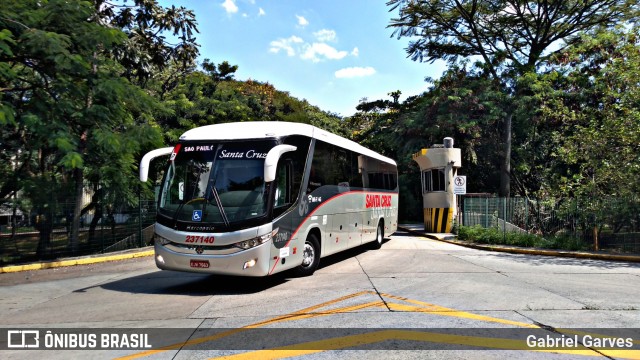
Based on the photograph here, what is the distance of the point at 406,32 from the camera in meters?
29.6

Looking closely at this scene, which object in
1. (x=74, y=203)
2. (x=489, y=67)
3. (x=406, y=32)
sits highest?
(x=406, y=32)

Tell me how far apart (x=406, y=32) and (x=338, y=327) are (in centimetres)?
2709

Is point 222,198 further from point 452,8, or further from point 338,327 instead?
point 452,8

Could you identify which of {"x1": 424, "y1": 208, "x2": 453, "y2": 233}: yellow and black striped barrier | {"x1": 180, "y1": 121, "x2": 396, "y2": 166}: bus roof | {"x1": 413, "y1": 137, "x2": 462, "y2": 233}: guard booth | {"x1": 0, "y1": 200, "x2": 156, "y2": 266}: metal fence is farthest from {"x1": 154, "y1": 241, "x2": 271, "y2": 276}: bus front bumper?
{"x1": 424, "y1": 208, "x2": 453, "y2": 233}: yellow and black striped barrier

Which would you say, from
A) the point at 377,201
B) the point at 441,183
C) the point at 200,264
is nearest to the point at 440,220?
the point at 441,183

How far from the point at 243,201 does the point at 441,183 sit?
16.5 m

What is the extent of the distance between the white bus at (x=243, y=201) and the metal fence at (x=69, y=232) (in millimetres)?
6901

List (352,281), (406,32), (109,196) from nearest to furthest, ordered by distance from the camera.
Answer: (352,281), (109,196), (406,32)

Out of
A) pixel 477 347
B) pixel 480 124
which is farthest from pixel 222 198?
pixel 480 124

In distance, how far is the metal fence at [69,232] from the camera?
1308cm

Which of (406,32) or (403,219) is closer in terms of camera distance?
(406,32)

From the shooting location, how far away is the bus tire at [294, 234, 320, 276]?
32.7 ft

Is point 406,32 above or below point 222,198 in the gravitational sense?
above

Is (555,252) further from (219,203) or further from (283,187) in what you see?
(219,203)
